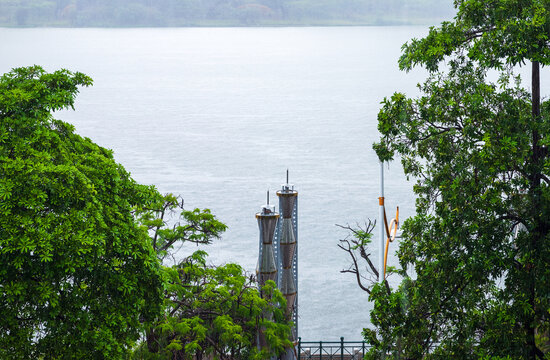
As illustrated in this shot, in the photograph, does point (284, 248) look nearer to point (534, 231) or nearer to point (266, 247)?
point (266, 247)

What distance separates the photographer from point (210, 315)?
19609mm

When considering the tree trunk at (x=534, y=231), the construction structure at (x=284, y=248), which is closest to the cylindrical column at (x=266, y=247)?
the construction structure at (x=284, y=248)

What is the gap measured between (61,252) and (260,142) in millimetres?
69306

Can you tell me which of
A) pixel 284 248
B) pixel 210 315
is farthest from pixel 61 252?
pixel 284 248

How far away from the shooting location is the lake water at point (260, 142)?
155 ft

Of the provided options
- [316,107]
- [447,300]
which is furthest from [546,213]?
[316,107]

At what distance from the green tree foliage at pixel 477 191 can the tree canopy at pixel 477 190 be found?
0.8 inches

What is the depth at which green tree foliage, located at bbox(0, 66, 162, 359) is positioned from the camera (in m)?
11.5

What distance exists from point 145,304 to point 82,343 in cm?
158

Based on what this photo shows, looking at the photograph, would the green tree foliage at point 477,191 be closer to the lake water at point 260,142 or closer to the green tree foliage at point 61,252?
the green tree foliage at point 61,252

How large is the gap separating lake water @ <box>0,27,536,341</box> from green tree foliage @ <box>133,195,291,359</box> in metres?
18.4

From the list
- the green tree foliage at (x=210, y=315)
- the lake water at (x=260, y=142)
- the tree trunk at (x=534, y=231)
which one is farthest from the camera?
the lake water at (x=260, y=142)

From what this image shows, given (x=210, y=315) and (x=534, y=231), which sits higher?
(x=534, y=231)

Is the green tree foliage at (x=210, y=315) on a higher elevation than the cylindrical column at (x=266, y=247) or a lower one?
lower
